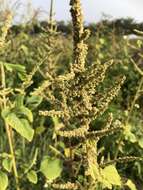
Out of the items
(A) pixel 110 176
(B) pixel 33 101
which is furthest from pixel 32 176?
(A) pixel 110 176

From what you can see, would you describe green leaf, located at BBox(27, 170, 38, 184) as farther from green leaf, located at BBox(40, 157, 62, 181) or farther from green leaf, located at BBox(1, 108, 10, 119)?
green leaf, located at BBox(1, 108, 10, 119)

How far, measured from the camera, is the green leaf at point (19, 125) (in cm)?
264

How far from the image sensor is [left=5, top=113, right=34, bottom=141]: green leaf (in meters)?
2.64

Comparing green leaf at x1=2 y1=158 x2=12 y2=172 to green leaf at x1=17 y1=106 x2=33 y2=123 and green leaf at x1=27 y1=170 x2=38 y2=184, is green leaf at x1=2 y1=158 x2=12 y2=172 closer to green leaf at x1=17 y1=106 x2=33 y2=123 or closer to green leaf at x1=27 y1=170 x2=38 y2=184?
green leaf at x1=27 y1=170 x2=38 y2=184

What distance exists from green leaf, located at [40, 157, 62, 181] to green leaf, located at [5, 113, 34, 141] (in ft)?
0.70

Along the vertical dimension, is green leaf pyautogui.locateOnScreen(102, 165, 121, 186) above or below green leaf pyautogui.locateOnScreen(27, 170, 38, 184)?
above

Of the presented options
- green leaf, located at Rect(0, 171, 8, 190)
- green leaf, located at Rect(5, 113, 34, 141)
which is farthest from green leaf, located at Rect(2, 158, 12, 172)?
green leaf, located at Rect(5, 113, 34, 141)

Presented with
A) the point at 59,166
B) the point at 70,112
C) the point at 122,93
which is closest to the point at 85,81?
the point at 70,112

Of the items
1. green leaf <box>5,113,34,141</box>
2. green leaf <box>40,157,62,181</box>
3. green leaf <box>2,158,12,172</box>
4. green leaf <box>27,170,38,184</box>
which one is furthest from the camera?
green leaf <box>27,170,38,184</box>

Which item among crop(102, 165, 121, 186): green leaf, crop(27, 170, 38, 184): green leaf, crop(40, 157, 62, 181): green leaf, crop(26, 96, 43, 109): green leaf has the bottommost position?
crop(27, 170, 38, 184): green leaf

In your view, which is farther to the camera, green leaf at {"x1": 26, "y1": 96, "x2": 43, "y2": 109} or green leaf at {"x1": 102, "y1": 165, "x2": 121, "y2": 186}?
green leaf at {"x1": 26, "y1": 96, "x2": 43, "y2": 109}

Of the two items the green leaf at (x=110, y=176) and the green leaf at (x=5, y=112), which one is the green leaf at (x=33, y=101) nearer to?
the green leaf at (x=5, y=112)

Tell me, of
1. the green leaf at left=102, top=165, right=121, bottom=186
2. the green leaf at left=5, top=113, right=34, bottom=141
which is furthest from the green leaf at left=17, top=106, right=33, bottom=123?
the green leaf at left=102, top=165, right=121, bottom=186

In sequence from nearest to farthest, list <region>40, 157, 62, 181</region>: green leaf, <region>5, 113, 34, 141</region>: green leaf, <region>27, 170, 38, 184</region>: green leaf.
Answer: <region>5, 113, 34, 141</region>: green leaf < <region>40, 157, 62, 181</region>: green leaf < <region>27, 170, 38, 184</region>: green leaf
